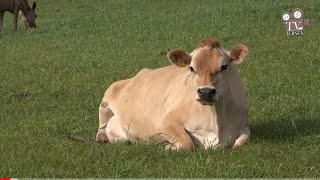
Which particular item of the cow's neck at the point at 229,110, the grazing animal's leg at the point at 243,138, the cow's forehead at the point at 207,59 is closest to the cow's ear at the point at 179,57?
the cow's forehead at the point at 207,59

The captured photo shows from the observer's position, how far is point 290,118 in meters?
8.18

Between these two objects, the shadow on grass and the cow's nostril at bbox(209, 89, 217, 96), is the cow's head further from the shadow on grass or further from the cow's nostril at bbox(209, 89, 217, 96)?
the shadow on grass

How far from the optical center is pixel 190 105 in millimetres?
7129

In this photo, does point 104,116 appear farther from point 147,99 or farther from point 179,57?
point 179,57

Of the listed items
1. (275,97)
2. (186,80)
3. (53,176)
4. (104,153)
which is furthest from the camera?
(275,97)

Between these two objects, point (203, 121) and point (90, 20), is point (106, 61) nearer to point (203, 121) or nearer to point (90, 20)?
point (203, 121)

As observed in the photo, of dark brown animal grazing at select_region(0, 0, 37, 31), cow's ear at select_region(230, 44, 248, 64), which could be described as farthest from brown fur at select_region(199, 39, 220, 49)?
dark brown animal grazing at select_region(0, 0, 37, 31)

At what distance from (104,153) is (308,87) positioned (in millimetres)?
4666

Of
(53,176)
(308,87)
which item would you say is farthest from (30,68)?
(53,176)

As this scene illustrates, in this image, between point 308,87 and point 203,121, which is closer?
point 203,121

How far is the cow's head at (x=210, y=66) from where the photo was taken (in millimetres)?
6336

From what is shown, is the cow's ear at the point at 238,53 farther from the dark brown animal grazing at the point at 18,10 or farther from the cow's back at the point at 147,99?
the dark brown animal grazing at the point at 18,10

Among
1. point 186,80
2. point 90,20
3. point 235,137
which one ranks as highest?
point 186,80

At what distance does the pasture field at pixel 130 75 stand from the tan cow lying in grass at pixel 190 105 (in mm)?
286
